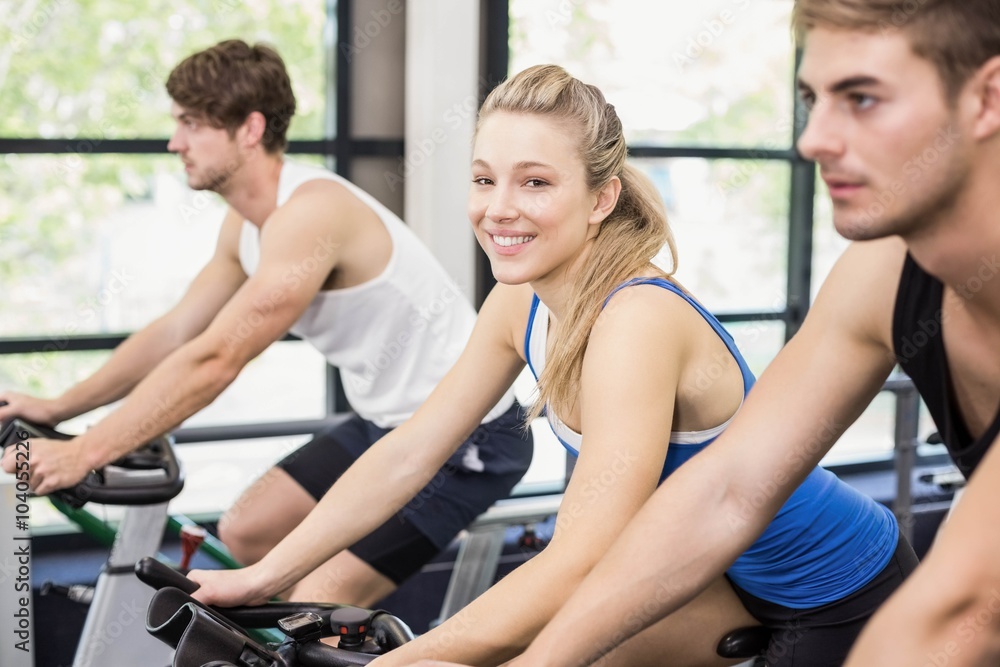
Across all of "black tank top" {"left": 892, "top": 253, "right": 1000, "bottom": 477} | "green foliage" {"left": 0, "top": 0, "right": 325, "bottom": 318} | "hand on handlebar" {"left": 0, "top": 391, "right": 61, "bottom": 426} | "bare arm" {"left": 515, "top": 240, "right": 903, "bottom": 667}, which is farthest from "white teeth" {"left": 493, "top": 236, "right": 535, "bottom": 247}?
"green foliage" {"left": 0, "top": 0, "right": 325, "bottom": 318}

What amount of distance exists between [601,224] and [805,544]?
52 cm

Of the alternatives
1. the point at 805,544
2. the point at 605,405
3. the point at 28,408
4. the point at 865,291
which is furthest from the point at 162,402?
the point at 865,291

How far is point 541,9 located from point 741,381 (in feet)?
9.51

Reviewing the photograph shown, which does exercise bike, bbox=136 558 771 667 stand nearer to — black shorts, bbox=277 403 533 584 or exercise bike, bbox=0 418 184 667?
exercise bike, bbox=0 418 184 667

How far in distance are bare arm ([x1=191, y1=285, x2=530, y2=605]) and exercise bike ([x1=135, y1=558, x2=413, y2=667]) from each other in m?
0.30

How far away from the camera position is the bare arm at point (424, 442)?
1608 mm

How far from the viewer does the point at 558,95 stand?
4.78ft

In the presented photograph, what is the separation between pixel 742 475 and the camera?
1126 mm

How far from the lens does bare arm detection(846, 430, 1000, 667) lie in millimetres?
755

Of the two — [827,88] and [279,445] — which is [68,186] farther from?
[827,88]

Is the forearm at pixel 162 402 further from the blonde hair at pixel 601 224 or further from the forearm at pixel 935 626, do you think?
the forearm at pixel 935 626

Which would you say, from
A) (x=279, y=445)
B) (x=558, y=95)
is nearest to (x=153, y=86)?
(x=279, y=445)

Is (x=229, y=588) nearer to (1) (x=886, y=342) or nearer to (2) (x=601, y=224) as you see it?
(2) (x=601, y=224)

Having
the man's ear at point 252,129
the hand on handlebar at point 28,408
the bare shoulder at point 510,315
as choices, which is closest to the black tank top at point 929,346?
the bare shoulder at point 510,315
